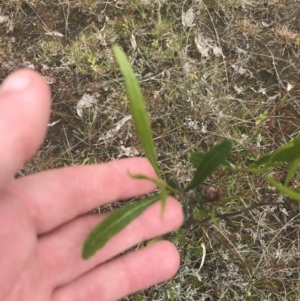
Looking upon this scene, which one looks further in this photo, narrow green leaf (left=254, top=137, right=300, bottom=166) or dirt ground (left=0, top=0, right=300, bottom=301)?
A: dirt ground (left=0, top=0, right=300, bottom=301)

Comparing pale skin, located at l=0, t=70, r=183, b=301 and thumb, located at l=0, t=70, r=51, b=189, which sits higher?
thumb, located at l=0, t=70, r=51, b=189

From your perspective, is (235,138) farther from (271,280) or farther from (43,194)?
(43,194)

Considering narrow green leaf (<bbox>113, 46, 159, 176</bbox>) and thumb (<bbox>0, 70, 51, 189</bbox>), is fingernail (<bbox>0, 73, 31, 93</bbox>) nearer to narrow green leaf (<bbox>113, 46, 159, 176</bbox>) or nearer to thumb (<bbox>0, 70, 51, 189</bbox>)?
thumb (<bbox>0, 70, 51, 189</bbox>)

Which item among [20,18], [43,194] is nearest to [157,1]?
[20,18]

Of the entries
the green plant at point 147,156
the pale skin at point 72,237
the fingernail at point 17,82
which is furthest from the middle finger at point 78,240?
the fingernail at point 17,82

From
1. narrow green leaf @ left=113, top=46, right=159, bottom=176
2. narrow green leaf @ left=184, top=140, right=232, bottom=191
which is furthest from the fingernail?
narrow green leaf @ left=184, top=140, right=232, bottom=191

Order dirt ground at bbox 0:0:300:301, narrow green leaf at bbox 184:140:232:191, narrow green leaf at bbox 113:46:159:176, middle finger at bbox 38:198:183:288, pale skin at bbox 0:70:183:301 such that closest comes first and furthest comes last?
narrow green leaf at bbox 113:46:159:176, narrow green leaf at bbox 184:140:232:191, pale skin at bbox 0:70:183:301, middle finger at bbox 38:198:183:288, dirt ground at bbox 0:0:300:301
